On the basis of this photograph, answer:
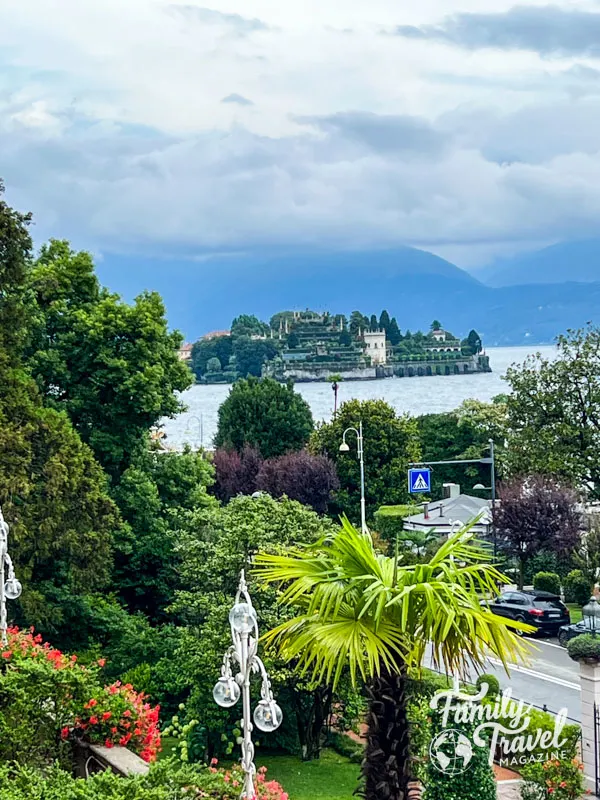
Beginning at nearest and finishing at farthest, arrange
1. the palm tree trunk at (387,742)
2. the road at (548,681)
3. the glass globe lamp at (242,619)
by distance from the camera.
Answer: the glass globe lamp at (242,619)
the palm tree trunk at (387,742)
the road at (548,681)

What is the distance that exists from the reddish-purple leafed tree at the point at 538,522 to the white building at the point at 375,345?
156184 mm

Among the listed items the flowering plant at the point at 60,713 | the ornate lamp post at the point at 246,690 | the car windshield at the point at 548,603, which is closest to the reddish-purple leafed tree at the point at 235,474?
the car windshield at the point at 548,603

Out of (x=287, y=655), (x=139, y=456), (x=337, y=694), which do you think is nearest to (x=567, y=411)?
(x=139, y=456)

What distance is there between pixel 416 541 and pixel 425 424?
24.5 m

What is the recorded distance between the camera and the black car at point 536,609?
28.9 meters

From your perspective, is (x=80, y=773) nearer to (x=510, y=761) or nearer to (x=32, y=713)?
(x=32, y=713)

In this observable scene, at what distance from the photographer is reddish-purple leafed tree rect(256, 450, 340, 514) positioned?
4403 cm

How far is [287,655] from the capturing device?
34.0 feet

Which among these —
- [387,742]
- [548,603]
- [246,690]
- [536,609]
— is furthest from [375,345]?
[246,690]

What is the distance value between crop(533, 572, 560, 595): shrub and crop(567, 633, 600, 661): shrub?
16585mm

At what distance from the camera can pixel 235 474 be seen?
160 ft

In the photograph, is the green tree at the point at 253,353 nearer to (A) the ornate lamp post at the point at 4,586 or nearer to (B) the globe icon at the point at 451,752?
(B) the globe icon at the point at 451,752

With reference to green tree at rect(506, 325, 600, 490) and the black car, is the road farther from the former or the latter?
green tree at rect(506, 325, 600, 490)

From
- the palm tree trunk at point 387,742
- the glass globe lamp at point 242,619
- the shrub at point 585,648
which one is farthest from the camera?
the shrub at point 585,648
